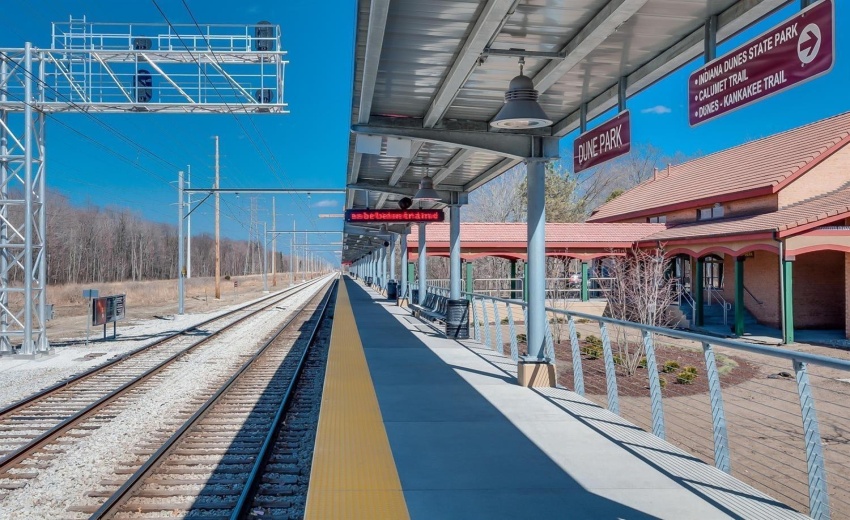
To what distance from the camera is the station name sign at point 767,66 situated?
13.0ft

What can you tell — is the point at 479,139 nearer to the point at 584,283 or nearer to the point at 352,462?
the point at 352,462

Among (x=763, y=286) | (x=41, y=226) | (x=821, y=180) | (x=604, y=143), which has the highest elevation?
(x=821, y=180)

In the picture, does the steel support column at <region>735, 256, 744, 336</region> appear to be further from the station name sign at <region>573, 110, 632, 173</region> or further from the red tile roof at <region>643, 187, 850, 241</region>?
the station name sign at <region>573, 110, 632, 173</region>

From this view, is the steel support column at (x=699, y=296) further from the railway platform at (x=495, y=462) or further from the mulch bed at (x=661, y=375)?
the railway platform at (x=495, y=462)

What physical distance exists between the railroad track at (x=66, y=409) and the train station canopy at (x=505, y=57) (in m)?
5.34

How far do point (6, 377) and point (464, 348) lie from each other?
840cm

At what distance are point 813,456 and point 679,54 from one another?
Result: 4.14m

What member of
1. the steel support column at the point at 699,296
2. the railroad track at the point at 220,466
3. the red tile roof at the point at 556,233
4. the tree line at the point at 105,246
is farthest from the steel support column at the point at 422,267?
the tree line at the point at 105,246

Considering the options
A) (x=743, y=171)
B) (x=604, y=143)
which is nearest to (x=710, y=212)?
(x=743, y=171)

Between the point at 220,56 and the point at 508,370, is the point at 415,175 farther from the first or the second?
the point at 508,370

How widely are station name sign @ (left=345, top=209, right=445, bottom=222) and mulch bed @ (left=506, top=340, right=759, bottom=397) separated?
4.77 meters

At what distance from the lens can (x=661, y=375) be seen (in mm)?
14125

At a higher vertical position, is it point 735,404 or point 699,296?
point 699,296

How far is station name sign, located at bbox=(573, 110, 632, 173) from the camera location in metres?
7.01
